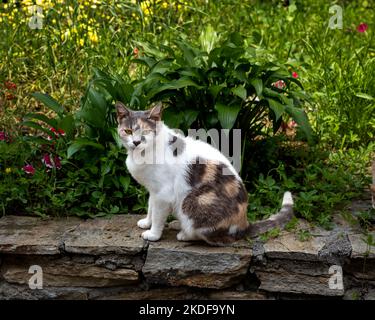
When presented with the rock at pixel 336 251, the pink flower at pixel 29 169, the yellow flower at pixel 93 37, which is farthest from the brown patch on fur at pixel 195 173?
the yellow flower at pixel 93 37

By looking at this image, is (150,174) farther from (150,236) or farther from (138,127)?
(150,236)

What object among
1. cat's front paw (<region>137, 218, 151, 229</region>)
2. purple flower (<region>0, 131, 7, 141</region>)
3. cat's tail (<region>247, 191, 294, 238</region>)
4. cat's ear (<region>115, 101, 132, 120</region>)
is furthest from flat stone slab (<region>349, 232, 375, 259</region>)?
purple flower (<region>0, 131, 7, 141</region>)

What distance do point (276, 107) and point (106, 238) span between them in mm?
1396

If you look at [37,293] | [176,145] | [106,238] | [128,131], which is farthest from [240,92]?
[37,293]

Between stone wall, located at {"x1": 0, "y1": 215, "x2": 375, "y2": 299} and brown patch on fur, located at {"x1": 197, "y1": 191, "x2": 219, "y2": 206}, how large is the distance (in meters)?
0.29

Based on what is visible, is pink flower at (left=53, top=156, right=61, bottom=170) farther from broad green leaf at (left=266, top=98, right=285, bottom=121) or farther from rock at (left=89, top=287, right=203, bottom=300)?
broad green leaf at (left=266, top=98, right=285, bottom=121)

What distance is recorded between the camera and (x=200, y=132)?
161 inches

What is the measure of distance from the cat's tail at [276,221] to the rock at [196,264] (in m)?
0.10

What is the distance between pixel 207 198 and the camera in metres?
3.41

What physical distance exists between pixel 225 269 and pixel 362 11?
4887mm

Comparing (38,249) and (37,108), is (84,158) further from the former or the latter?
(37,108)

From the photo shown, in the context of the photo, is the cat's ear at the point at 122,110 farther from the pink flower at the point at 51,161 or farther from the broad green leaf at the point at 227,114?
the pink flower at the point at 51,161

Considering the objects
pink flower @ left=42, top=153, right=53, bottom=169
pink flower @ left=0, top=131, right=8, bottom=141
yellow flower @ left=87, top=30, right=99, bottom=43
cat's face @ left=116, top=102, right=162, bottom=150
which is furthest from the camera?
yellow flower @ left=87, top=30, right=99, bottom=43

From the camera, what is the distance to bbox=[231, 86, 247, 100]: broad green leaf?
3.80 m
